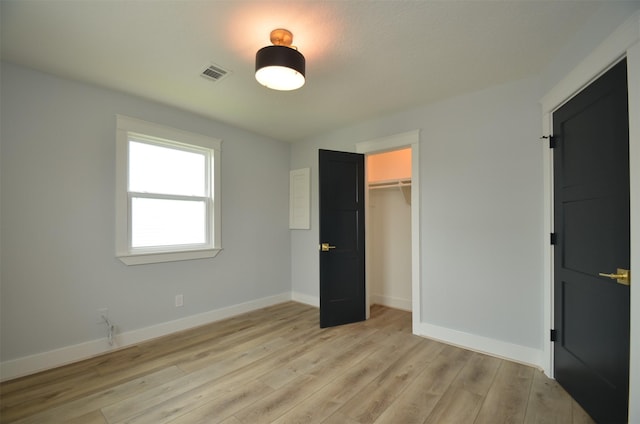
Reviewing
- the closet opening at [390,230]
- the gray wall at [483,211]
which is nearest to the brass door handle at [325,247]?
the closet opening at [390,230]

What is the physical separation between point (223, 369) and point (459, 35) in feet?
10.9

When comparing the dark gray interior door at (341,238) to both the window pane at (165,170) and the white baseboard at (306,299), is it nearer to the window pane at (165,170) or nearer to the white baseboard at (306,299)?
the white baseboard at (306,299)

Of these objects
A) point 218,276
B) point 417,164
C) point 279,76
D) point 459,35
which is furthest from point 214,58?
point 218,276

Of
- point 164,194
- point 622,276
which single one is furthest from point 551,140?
point 164,194

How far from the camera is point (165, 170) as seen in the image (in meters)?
3.23

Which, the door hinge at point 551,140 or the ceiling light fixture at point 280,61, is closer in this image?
the ceiling light fixture at point 280,61

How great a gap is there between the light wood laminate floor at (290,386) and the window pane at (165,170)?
175 centimetres

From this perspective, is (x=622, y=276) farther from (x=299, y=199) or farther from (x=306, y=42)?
(x=299, y=199)

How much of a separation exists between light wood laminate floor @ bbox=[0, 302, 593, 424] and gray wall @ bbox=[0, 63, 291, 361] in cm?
38

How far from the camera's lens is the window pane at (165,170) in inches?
118

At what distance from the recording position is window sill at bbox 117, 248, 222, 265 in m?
2.85

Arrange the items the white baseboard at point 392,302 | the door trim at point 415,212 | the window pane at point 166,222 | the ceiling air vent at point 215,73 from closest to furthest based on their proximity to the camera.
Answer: the ceiling air vent at point 215,73 < the window pane at point 166,222 < the door trim at point 415,212 < the white baseboard at point 392,302

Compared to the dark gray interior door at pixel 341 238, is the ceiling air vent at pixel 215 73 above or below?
above

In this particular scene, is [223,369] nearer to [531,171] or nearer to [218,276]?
[218,276]
